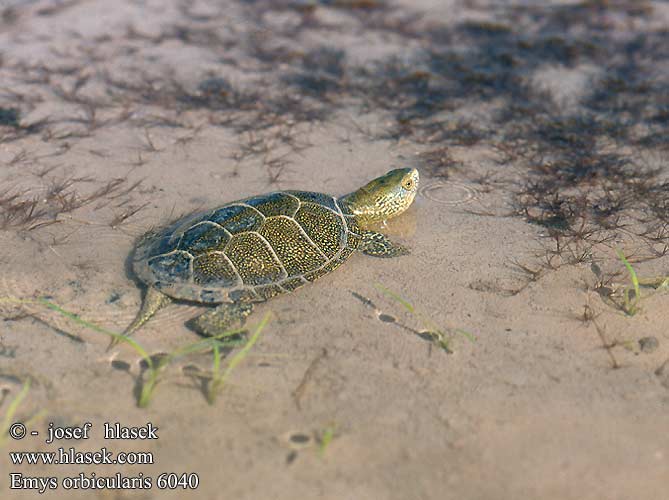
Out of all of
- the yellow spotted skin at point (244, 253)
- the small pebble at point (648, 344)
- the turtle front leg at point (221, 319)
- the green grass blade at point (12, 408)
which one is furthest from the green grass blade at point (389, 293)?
the green grass blade at point (12, 408)

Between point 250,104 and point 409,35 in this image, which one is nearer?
point 250,104

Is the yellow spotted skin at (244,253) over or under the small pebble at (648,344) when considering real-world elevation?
over

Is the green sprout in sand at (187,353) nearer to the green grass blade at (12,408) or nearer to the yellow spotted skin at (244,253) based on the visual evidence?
the yellow spotted skin at (244,253)

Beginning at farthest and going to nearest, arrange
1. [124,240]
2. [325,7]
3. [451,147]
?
[325,7] < [451,147] < [124,240]

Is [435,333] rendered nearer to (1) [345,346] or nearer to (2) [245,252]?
(1) [345,346]

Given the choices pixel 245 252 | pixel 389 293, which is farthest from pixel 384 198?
pixel 245 252

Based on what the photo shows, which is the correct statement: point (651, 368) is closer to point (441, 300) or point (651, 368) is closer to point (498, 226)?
point (441, 300)

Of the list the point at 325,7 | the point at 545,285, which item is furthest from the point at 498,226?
the point at 325,7
